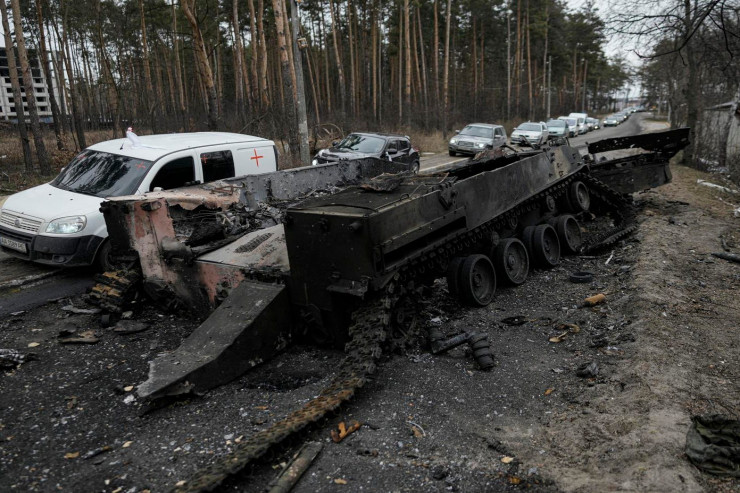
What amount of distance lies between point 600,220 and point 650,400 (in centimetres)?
809

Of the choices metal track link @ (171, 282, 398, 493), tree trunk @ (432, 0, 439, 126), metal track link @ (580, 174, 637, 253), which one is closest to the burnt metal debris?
metal track link @ (171, 282, 398, 493)

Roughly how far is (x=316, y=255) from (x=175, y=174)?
4162mm

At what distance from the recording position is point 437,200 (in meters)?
5.87

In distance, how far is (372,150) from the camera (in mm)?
15859

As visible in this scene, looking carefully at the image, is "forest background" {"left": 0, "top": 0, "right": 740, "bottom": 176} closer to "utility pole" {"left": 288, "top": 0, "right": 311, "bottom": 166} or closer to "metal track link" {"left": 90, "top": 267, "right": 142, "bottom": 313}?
"utility pole" {"left": 288, "top": 0, "right": 311, "bottom": 166}

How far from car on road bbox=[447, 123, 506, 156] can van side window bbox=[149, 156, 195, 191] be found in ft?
56.7

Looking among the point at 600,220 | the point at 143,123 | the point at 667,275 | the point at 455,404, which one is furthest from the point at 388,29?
the point at 455,404

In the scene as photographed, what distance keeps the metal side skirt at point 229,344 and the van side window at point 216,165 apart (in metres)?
3.74

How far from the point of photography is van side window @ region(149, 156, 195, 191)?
7.97 metres

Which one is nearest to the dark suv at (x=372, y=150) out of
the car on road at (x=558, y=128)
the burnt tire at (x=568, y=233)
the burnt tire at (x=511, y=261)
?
the burnt tire at (x=568, y=233)

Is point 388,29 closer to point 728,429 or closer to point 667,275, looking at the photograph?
point 667,275

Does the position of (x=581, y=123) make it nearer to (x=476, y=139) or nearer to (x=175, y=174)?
(x=476, y=139)

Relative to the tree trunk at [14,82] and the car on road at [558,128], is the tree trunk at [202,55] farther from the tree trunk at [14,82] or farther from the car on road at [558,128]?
the car on road at [558,128]

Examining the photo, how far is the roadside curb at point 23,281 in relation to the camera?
23.8 feet
